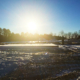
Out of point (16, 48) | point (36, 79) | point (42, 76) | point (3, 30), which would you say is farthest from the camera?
point (3, 30)

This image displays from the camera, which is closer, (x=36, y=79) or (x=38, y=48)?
(x=36, y=79)

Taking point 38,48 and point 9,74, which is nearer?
point 9,74

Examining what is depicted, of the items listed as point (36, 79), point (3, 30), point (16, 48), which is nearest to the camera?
point (36, 79)

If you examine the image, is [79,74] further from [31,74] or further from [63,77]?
[31,74]

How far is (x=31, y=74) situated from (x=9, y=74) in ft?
3.51

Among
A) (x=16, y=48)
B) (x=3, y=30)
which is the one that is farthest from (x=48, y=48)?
(x=3, y=30)

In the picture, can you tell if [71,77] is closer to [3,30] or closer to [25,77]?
[25,77]

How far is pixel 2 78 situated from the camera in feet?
11.2

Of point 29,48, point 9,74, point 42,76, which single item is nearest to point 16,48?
point 29,48

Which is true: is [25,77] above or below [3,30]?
below

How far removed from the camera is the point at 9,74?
3.78 metres

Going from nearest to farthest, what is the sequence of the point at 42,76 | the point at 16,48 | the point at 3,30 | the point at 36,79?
1. the point at 36,79
2. the point at 42,76
3. the point at 16,48
4. the point at 3,30

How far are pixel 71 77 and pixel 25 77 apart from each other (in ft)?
6.83

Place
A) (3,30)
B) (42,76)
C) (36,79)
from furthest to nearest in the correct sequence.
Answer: (3,30) → (42,76) → (36,79)
